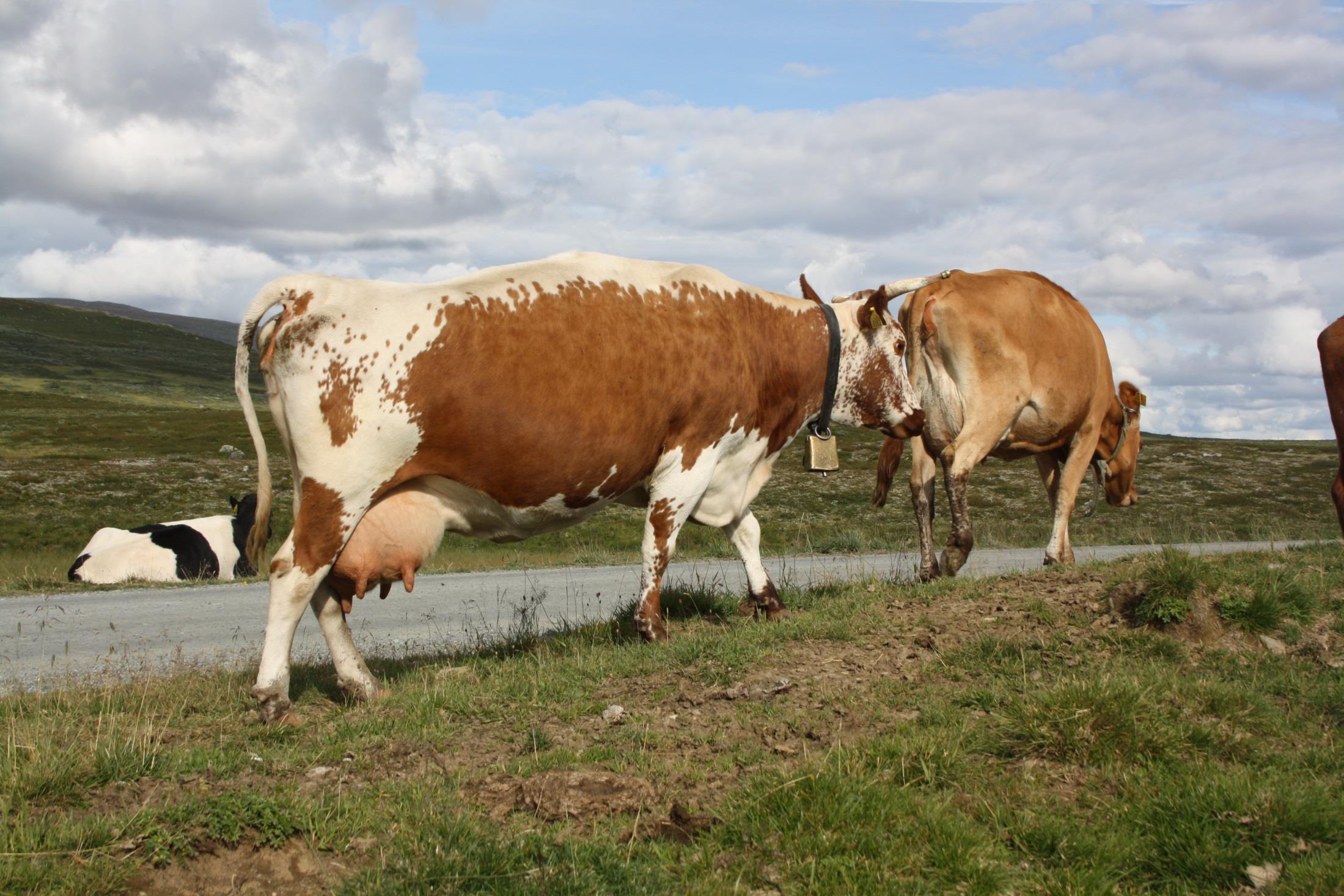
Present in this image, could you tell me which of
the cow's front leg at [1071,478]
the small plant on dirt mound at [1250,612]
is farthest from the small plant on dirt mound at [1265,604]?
the cow's front leg at [1071,478]

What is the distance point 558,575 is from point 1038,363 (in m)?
8.47

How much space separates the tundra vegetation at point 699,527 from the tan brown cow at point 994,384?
28.1ft

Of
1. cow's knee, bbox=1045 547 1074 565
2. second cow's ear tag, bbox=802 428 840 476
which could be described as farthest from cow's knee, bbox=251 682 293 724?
cow's knee, bbox=1045 547 1074 565

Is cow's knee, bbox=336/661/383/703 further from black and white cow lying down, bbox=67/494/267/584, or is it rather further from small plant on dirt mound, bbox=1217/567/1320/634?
black and white cow lying down, bbox=67/494/267/584

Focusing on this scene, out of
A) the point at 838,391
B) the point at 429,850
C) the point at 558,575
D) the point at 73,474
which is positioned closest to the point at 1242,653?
the point at 838,391

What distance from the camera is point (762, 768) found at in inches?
203

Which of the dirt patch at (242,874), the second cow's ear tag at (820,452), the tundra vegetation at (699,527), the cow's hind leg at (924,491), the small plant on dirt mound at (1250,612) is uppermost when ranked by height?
the second cow's ear tag at (820,452)

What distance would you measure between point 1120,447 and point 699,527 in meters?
20.6

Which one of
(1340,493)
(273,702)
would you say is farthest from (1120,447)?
(273,702)

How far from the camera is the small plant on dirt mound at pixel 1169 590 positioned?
24.2 feet

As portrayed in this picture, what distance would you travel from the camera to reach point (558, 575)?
1683cm

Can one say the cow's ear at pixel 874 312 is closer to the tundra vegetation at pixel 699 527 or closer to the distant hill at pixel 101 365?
the tundra vegetation at pixel 699 527

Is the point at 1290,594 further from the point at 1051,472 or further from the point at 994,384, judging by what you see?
the point at 1051,472

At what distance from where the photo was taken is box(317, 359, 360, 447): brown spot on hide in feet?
22.6
